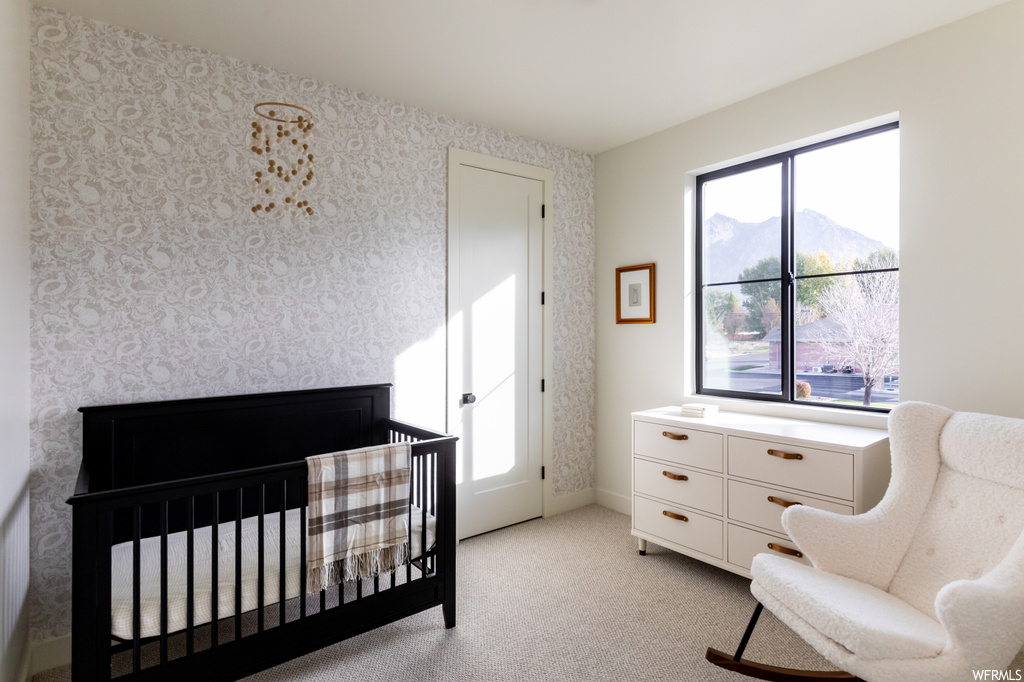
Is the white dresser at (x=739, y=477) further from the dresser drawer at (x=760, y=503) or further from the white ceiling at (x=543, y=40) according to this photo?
the white ceiling at (x=543, y=40)

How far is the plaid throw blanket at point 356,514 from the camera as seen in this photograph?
191 centimetres

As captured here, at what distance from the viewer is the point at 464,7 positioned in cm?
212

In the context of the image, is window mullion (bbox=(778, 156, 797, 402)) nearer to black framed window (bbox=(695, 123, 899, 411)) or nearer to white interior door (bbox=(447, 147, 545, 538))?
black framed window (bbox=(695, 123, 899, 411))

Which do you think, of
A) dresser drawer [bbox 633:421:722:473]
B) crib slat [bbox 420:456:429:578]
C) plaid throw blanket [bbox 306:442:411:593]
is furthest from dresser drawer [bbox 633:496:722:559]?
plaid throw blanket [bbox 306:442:411:593]

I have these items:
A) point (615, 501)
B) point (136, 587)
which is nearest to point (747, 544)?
point (615, 501)

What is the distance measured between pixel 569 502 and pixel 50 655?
8.98 feet

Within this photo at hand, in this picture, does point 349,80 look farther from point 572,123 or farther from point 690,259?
point 690,259

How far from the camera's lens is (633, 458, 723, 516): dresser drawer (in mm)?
2670

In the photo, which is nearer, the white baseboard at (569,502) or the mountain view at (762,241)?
the mountain view at (762,241)

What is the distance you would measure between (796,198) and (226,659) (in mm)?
3274

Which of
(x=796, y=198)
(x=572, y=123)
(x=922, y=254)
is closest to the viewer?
(x=922, y=254)

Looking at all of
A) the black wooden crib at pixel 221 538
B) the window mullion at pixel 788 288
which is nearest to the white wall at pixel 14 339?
the black wooden crib at pixel 221 538

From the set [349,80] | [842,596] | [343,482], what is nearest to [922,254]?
[842,596]

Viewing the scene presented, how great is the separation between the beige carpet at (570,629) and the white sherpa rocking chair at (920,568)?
0.26 meters
